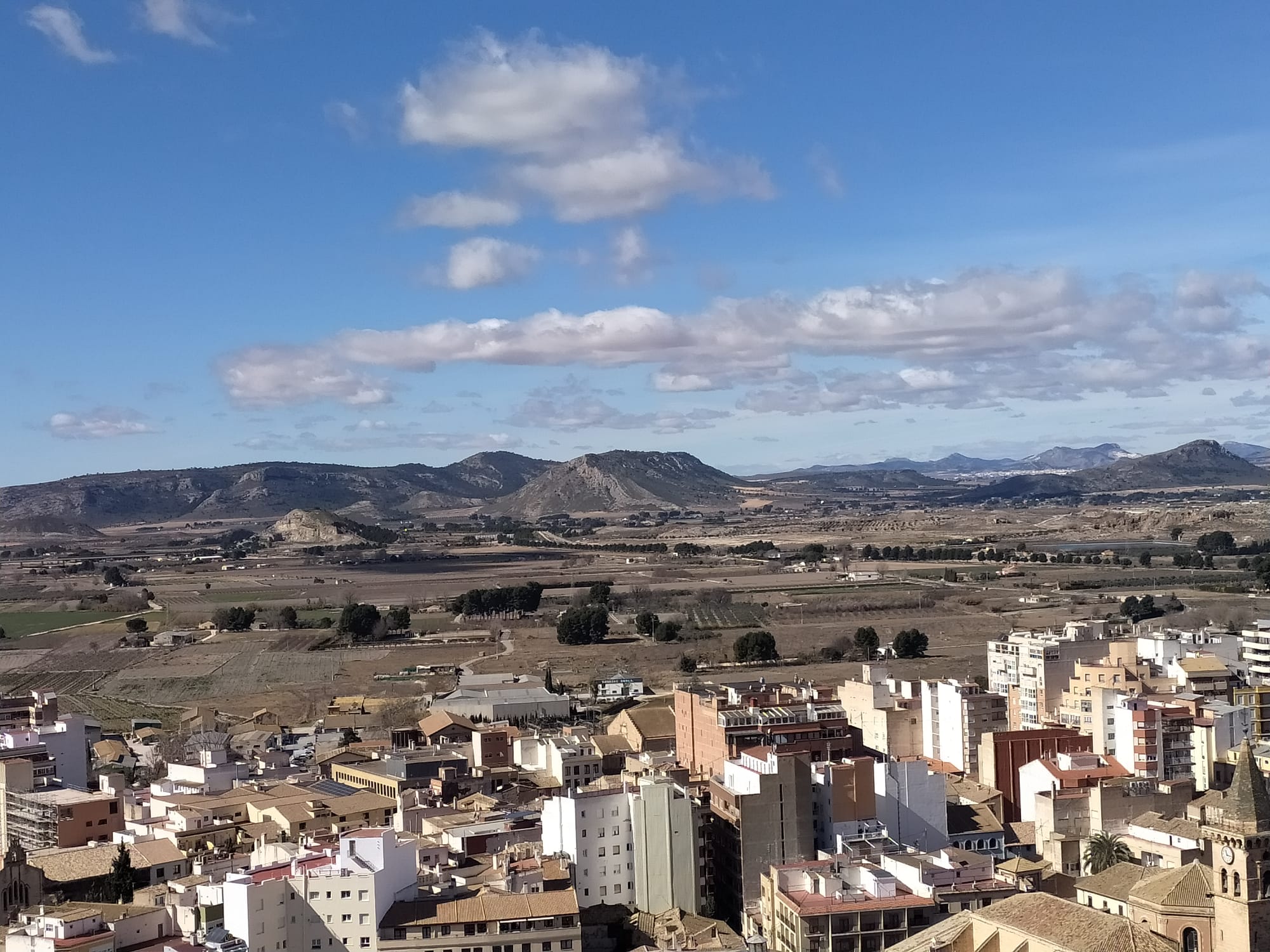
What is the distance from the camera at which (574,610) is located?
235 feet

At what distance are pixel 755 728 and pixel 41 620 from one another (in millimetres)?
65955

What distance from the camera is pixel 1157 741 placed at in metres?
33.5

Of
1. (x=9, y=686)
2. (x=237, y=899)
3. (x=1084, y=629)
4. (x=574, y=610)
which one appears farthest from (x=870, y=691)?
(x=9, y=686)

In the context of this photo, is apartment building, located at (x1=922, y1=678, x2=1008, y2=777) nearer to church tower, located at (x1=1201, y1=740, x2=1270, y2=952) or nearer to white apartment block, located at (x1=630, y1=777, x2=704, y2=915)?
white apartment block, located at (x1=630, y1=777, x2=704, y2=915)

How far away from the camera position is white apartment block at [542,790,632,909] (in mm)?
27422

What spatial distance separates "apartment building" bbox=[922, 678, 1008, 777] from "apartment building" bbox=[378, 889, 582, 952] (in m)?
15.5

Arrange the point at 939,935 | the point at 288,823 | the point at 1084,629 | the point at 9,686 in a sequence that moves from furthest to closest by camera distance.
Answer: the point at 9,686 < the point at 1084,629 < the point at 288,823 < the point at 939,935

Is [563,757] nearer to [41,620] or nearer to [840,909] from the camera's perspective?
[840,909]

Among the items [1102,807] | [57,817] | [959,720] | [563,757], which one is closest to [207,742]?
[57,817]

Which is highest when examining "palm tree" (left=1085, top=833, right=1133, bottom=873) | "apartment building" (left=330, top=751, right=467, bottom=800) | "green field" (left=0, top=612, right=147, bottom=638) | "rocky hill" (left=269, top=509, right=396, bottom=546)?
"rocky hill" (left=269, top=509, right=396, bottom=546)

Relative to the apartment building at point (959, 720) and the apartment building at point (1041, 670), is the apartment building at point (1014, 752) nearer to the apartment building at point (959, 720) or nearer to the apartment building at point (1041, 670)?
the apartment building at point (959, 720)

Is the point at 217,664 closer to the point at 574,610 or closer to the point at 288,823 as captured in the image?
the point at 574,610

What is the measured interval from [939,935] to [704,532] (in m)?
147

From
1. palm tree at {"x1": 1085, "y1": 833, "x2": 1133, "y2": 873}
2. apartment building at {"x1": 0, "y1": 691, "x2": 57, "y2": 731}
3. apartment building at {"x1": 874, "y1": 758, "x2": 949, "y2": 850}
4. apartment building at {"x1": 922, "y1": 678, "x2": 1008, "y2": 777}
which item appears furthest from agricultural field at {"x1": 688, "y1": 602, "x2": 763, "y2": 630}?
palm tree at {"x1": 1085, "y1": 833, "x2": 1133, "y2": 873}
